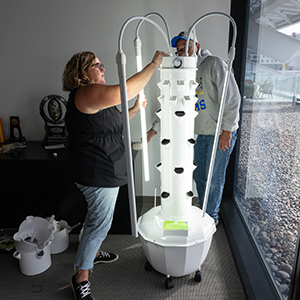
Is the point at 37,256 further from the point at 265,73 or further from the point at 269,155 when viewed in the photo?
the point at 265,73

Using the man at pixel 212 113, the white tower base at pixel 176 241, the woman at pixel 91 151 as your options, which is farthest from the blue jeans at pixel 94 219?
the man at pixel 212 113

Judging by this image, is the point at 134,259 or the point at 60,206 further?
the point at 60,206

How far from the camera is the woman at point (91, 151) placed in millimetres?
1540

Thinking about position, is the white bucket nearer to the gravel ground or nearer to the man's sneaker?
the man's sneaker

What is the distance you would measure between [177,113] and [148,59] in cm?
114

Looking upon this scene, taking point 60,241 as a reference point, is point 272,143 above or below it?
above

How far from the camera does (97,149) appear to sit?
1.61 meters

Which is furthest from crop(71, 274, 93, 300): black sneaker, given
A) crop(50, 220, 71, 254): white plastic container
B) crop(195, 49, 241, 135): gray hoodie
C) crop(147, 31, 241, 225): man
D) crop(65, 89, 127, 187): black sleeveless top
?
crop(195, 49, 241, 135): gray hoodie

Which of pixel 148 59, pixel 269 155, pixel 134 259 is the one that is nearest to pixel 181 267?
pixel 134 259

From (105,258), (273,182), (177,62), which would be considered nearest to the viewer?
(177,62)

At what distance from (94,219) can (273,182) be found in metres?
1.06

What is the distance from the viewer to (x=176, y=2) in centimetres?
244

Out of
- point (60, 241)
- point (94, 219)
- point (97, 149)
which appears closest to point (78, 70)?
point (97, 149)

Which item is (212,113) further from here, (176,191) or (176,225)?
(176,225)
